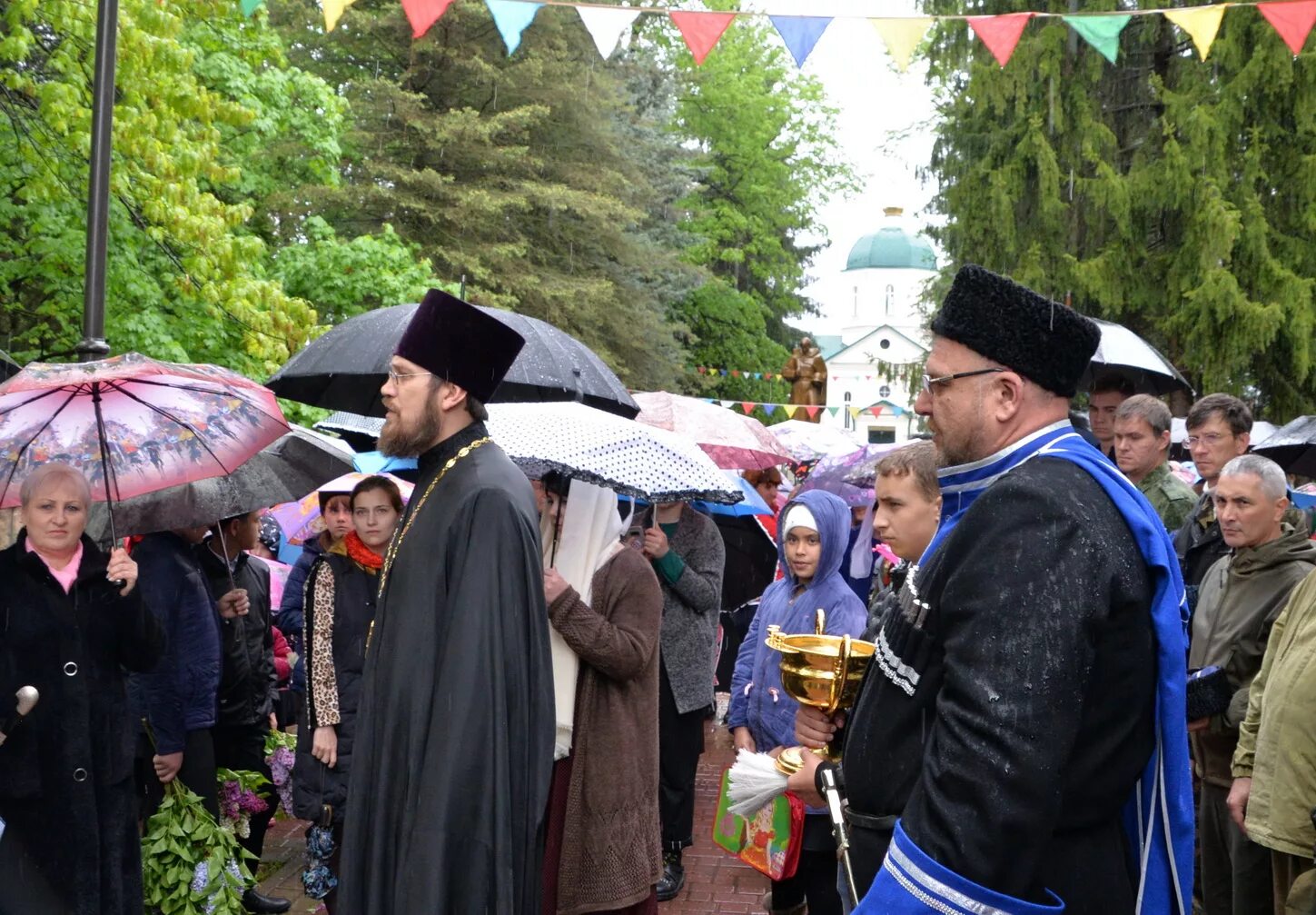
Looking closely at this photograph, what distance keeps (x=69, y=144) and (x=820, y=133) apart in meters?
34.9

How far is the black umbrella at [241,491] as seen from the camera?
670 cm

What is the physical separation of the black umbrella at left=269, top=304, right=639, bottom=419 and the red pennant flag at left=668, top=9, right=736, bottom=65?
345cm

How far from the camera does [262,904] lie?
7164mm

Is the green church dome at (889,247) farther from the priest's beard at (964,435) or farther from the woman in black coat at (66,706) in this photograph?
the priest's beard at (964,435)

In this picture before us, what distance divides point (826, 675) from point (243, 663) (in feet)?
14.8

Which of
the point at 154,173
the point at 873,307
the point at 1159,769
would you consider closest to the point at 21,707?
the point at 1159,769

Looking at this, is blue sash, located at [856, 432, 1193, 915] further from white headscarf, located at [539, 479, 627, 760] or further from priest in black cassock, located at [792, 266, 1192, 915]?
white headscarf, located at [539, 479, 627, 760]

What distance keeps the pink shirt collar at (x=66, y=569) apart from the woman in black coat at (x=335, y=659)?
1.12 m

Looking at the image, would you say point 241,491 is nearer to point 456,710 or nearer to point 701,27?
point 456,710

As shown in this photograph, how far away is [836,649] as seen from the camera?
3691 mm

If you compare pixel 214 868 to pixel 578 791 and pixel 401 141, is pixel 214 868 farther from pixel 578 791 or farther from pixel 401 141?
pixel 401 141

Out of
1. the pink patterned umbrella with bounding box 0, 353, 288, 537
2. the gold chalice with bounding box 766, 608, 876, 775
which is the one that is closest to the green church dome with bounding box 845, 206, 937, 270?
the pink patterned umbrella with bounding box 0, 353, 288, 537

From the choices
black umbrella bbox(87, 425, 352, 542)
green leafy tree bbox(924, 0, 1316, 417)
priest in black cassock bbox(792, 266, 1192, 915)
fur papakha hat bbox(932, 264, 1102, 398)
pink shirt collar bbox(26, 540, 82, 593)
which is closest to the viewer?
priest in black cassock bbox(792, 266, 1192, 915)

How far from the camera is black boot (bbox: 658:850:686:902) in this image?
755 cm
